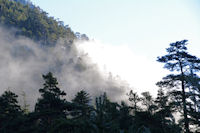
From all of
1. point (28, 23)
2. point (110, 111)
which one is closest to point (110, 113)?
point (110, 111)

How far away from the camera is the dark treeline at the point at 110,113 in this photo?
568 cm

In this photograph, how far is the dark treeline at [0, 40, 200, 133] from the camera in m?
5.68

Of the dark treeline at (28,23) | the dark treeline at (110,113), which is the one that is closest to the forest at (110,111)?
the dark treeline at (110,113)

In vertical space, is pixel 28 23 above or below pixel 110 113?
above

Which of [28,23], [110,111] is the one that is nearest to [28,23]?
[28,23]

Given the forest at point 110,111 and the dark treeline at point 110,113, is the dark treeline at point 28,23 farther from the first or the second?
the dark treeline at point 110,113

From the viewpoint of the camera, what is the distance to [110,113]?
21.4 feet

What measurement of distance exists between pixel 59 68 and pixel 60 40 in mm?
34356

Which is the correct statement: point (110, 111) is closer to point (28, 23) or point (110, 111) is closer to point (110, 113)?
point (110, 113)

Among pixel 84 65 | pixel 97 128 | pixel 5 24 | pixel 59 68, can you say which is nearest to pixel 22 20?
pixel 5 24

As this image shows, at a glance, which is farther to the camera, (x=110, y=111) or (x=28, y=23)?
(x=28, y=23)

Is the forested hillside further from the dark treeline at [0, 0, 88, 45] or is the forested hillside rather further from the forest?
the forest

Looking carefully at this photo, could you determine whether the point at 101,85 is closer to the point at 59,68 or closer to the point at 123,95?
the point at 123,95

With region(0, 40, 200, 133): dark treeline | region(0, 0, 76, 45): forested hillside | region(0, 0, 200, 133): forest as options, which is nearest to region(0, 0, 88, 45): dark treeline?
region(0, 0, 76, 45): forested hillside
